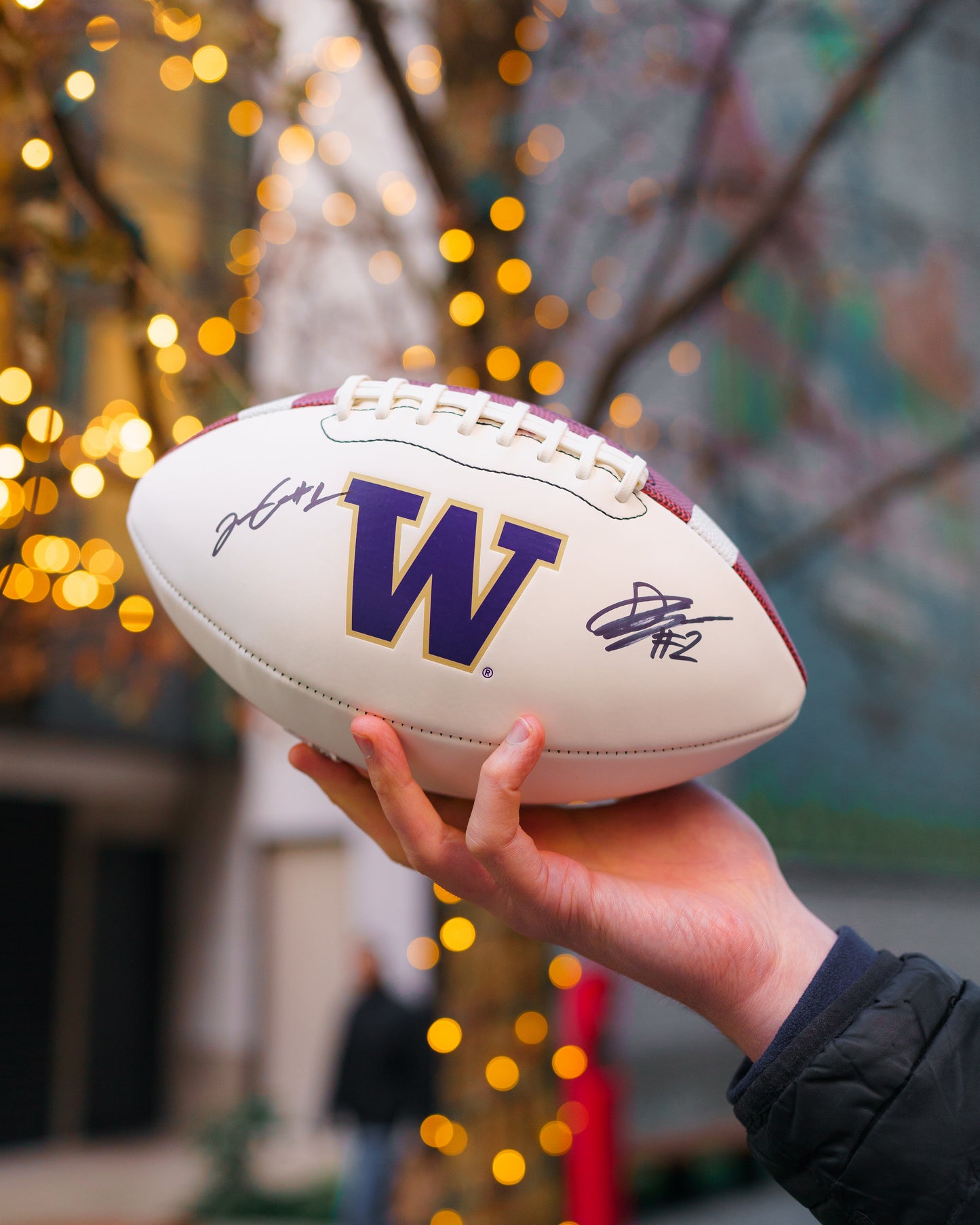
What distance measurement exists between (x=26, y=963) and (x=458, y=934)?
5420 millimetres

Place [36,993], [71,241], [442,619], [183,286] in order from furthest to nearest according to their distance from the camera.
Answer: [36,993]
[183,286]
[71,241]
[442,619]

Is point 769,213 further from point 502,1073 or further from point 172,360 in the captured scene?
point 502,1073

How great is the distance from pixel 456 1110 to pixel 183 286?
4.82 metres

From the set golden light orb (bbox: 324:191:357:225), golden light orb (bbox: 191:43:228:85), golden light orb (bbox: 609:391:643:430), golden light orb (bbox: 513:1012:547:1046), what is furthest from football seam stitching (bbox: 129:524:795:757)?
golden light orb (bbox: 609:391:643:430)

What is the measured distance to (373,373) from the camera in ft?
13.0

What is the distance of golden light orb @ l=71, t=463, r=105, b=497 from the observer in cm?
236

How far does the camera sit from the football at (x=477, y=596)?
1.17 meters

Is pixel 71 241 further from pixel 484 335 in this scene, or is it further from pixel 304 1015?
pixel 304 1015

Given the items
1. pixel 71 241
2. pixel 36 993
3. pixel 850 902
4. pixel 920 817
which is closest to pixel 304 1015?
pixel 36 993

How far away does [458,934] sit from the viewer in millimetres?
2922

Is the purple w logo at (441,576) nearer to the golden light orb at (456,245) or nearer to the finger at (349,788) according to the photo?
the finger at (349,788)

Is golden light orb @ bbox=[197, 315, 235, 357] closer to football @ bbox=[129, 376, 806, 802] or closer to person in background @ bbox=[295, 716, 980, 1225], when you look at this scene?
football @ bbox=[129, 376, 806, 802]

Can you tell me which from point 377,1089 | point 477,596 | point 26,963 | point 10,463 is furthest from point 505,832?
point 26,963
